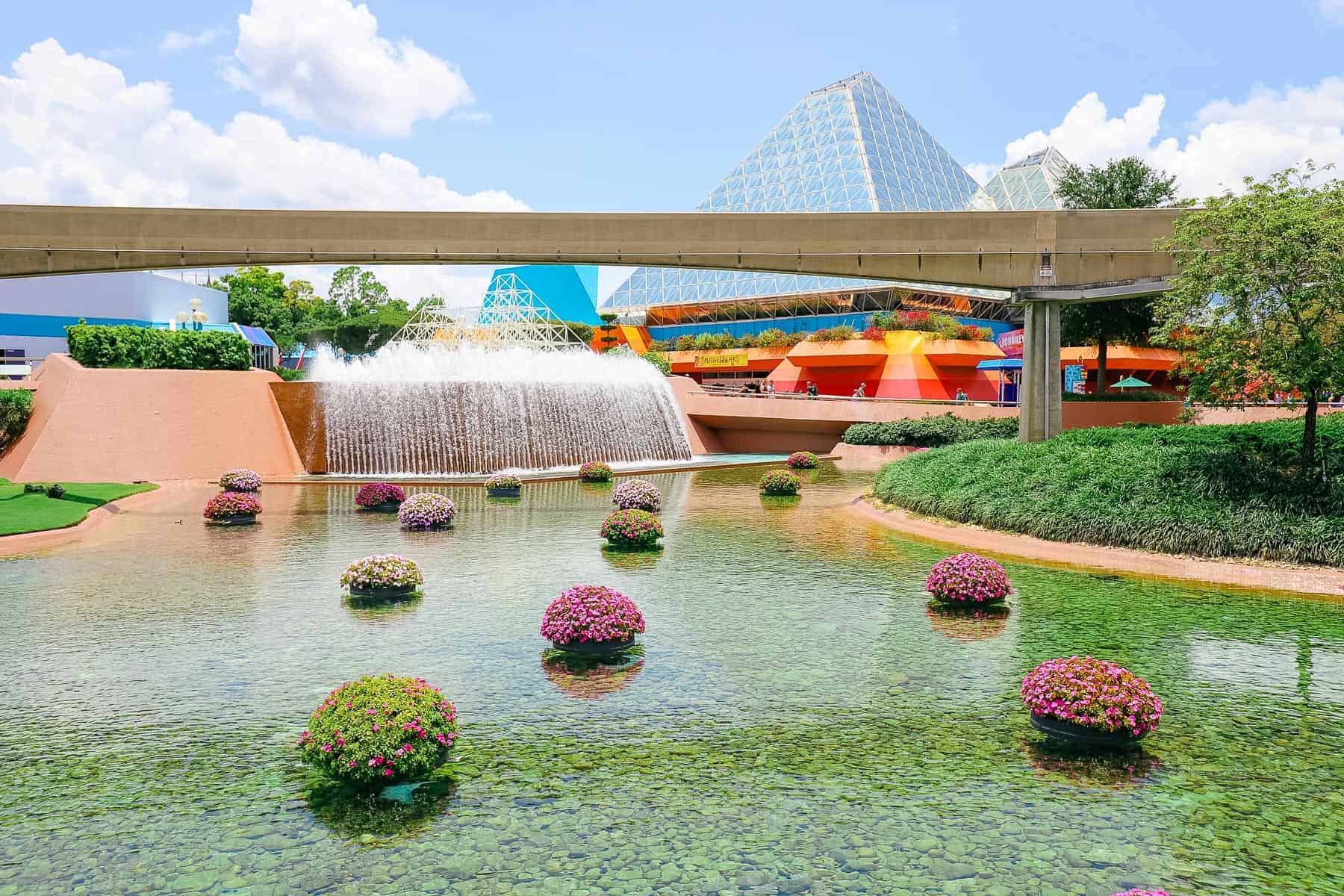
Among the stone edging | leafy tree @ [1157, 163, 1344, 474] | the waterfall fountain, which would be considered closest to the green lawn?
the waterfall fountain

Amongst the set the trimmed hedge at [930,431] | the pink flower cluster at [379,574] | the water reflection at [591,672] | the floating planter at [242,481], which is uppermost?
the trimmed hedge at [930,431]

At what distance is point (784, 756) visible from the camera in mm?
7664

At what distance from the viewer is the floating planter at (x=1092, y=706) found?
775cm

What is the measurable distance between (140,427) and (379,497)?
30.1 feet

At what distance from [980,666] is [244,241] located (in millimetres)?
21928

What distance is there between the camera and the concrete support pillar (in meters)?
24.2

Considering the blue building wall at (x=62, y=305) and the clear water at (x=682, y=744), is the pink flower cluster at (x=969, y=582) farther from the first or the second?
the blue building wall at (x=62, y=305)

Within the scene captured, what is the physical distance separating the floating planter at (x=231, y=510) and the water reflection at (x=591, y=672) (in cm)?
1176

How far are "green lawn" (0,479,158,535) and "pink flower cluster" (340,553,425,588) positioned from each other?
824cm

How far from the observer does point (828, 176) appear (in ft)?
259

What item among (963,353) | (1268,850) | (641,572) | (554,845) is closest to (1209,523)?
(641,572)

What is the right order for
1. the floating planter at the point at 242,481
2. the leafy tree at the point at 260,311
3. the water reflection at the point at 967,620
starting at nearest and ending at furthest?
the water reflection at the point at 967,620, the floating planter at the point at 242,481, the leafy tree at the point at 260,311

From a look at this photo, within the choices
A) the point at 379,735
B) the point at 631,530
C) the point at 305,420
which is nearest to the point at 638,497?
the point at 631,530

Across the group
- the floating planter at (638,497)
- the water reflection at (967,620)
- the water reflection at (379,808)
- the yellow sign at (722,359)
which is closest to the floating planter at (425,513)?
the floating planter at (638,497)
